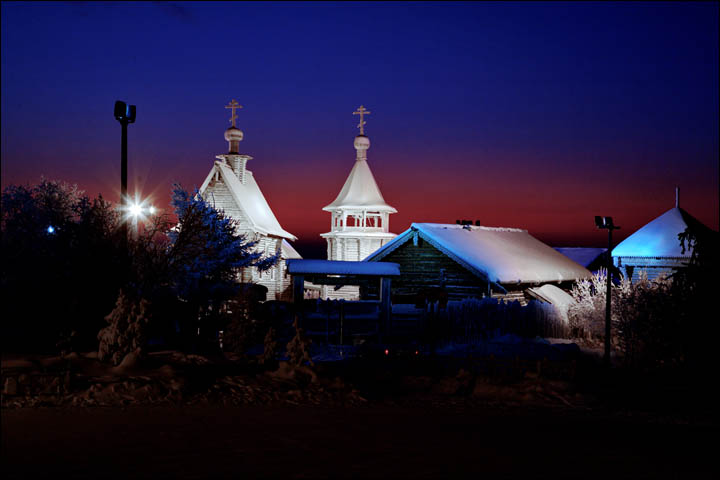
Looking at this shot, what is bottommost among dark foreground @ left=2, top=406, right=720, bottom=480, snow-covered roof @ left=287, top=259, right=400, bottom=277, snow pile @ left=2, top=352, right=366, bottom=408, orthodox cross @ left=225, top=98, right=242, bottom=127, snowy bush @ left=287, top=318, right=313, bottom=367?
dark foreground @ left=2, top=406, right=720, bottom=480

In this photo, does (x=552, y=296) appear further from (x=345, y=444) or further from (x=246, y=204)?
(x=246, y=204)

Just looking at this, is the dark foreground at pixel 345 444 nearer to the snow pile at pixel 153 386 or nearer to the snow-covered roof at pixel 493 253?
the snow pile at pixel 153 386

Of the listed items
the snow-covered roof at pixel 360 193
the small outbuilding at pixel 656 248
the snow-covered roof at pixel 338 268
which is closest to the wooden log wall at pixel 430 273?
the snow-covered roof at pixel 338 268

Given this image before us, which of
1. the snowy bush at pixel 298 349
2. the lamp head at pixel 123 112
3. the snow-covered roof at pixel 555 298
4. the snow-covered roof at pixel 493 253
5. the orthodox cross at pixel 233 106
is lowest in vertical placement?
the snowy bush at pixel 298 349

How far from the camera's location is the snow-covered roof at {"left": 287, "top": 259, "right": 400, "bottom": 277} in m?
21.2

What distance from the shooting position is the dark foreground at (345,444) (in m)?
7.71

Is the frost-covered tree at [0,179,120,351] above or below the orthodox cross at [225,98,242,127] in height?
below

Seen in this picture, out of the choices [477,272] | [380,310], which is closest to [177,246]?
[380,310]

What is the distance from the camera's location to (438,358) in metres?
17.4

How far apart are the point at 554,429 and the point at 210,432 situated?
4.94 meters

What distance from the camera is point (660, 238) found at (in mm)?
36812

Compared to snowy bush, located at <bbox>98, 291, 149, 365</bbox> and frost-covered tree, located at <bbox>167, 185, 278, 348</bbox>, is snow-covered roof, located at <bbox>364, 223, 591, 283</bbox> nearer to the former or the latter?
frost-covered tree, located at <bbox>167, 185, 278, 348</bbox>

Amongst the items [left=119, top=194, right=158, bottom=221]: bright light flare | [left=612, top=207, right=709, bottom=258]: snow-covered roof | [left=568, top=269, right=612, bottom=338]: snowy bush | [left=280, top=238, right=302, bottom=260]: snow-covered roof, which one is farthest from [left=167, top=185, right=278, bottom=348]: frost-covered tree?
[left=612, top=207, right=709, bottom=258]: snow-covered roof

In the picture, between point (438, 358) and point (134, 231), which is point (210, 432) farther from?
point (134, 231)
